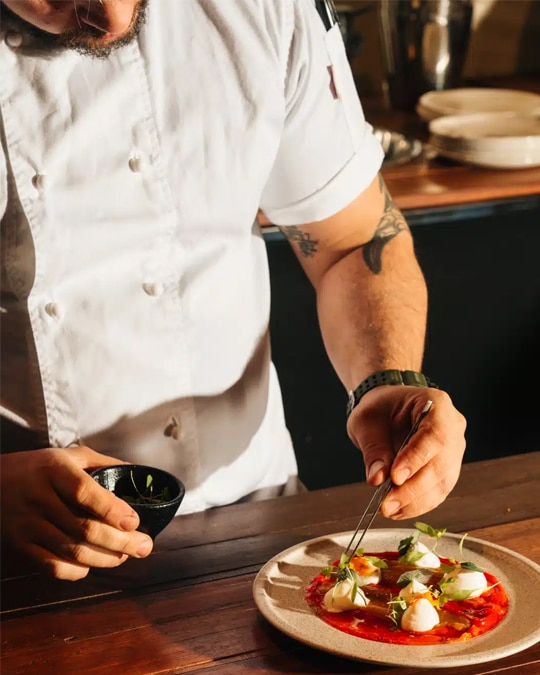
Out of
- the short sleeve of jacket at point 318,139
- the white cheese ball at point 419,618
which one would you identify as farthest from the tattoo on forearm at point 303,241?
the white cheese ball at point 419,618

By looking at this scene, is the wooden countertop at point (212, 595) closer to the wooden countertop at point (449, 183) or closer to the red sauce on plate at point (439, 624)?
the red sauce on plate at point (439, 624)

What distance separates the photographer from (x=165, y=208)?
3.43ft

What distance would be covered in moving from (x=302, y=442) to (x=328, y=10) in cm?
91

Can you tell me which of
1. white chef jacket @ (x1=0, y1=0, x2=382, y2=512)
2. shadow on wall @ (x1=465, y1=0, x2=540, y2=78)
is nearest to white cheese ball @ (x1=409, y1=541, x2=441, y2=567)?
white chef jacket @ (x1=0, y1=0, x2=382, y2=512)

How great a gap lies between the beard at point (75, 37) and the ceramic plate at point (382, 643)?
501 millimetres

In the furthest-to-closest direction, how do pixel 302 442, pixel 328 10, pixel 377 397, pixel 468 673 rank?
1. pixel 302 442
2. pixel 328 10
3. pixel 377 397
4. pixel 468 673

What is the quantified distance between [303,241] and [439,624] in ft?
1.85

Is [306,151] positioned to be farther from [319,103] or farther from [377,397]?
[377,397]

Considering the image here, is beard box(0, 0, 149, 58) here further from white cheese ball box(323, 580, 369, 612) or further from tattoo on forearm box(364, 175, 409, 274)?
white cheese ball box(323, 580, 369, 612)

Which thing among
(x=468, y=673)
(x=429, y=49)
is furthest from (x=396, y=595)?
(x=429, y=49)

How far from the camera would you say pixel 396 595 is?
0.80 m

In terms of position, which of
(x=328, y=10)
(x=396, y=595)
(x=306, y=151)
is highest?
(x=328, y=10)

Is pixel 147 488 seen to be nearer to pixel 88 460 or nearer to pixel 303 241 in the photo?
pixel 88 460

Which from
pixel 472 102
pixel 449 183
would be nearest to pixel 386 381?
pixel 449 183
